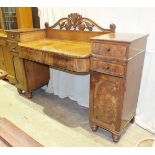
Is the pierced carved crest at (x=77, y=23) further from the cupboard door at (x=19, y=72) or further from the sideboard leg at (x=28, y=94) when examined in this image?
the sideboard leg at (x=28, y=94)

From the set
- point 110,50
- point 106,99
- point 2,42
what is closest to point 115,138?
point 106,99

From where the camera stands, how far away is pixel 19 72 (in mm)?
2562

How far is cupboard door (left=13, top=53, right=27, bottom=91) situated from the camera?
2.47 meters

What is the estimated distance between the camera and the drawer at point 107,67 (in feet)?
4.83

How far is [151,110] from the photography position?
6.29 ft

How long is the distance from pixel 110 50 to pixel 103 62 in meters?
0.12

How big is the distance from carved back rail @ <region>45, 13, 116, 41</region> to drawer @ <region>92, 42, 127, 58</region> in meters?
0.45

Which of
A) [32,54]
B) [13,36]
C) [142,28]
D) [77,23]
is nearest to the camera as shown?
[142,28]

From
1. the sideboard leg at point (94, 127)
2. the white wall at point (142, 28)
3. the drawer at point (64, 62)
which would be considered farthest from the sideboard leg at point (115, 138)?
the drawer at point (64, 62)

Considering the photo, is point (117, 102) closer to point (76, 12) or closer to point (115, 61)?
point (115, 61)

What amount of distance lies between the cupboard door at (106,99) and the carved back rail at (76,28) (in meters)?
0.59

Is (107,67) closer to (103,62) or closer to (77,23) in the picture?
(103,62)

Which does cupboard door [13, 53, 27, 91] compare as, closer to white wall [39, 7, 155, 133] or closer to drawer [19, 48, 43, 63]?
drawer [19, 48, 43, 63]

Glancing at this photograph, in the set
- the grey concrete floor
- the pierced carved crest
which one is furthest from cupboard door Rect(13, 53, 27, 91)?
the pierced carved crest
